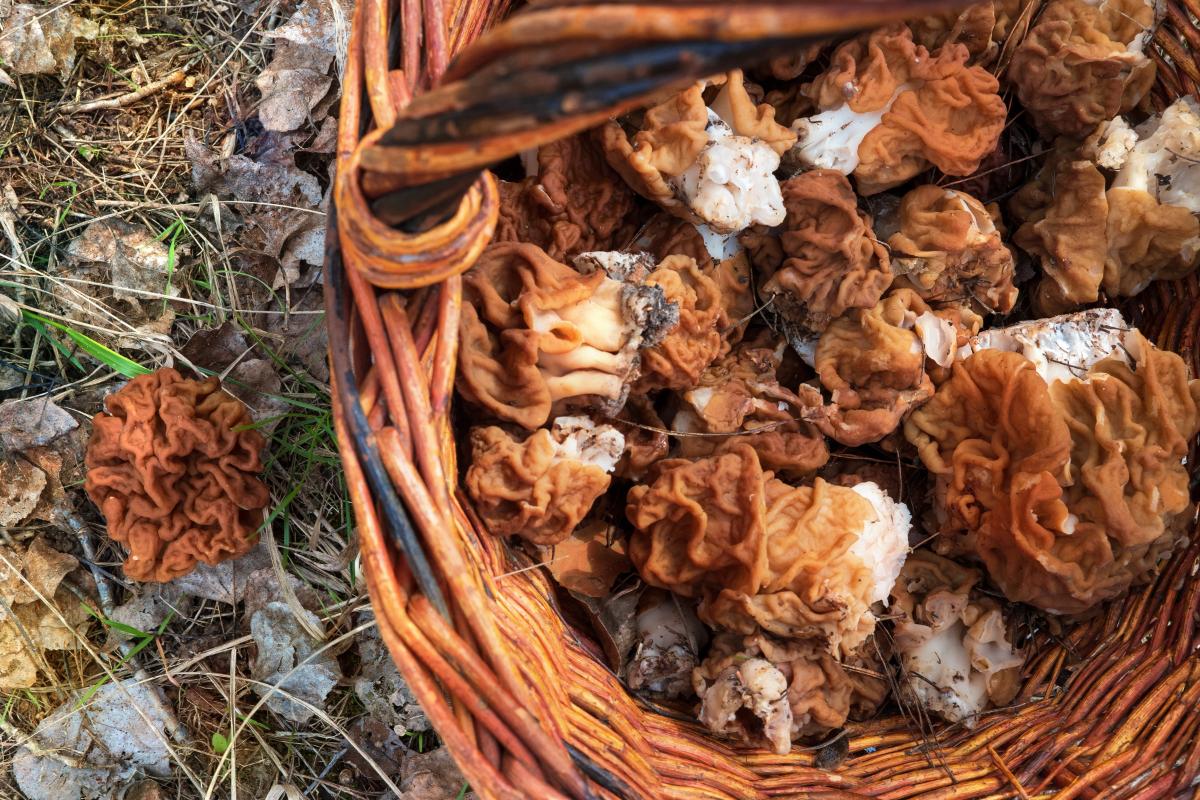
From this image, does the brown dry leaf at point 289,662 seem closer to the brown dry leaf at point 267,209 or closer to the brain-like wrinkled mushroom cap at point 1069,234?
the brown dry leaf at point 267,209

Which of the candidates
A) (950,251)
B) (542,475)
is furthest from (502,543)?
(950,251)

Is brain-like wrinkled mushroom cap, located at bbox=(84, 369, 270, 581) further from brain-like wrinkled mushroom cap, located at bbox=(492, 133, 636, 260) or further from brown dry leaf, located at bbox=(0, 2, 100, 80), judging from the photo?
brown dry leaf, located at bbox=(0, 2, 100, 80)

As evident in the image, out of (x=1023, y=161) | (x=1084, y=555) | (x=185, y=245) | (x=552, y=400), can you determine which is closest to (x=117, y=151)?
(x=185, y=245)

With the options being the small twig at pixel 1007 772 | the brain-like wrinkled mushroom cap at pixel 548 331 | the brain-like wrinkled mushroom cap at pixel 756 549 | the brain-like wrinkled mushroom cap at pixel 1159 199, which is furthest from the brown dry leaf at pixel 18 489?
the brain-like wrinkled mushroom cap at pixel 1159 199

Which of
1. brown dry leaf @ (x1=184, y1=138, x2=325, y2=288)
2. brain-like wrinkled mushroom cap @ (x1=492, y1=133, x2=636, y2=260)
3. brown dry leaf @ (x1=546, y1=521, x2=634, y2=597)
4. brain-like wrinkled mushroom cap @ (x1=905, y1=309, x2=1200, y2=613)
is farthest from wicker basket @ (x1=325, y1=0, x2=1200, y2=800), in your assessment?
brown dry leaf @ (x1=184, y1=138, x2=325, y2=288)

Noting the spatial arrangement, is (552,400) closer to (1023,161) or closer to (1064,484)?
(1064,484)

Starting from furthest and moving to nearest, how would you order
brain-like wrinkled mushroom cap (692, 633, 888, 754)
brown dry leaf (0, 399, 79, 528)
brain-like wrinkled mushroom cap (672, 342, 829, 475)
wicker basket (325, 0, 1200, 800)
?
1. brown dry leaf (0, 399, 79, 528)
2. brain-like wrinkled mushroom cap (672, 342, 829, 475)
3. brain-like wrinkled mushroom cap (692, 633, 888, 754)
4. wicker basket (325, 0, 1200, 800)
